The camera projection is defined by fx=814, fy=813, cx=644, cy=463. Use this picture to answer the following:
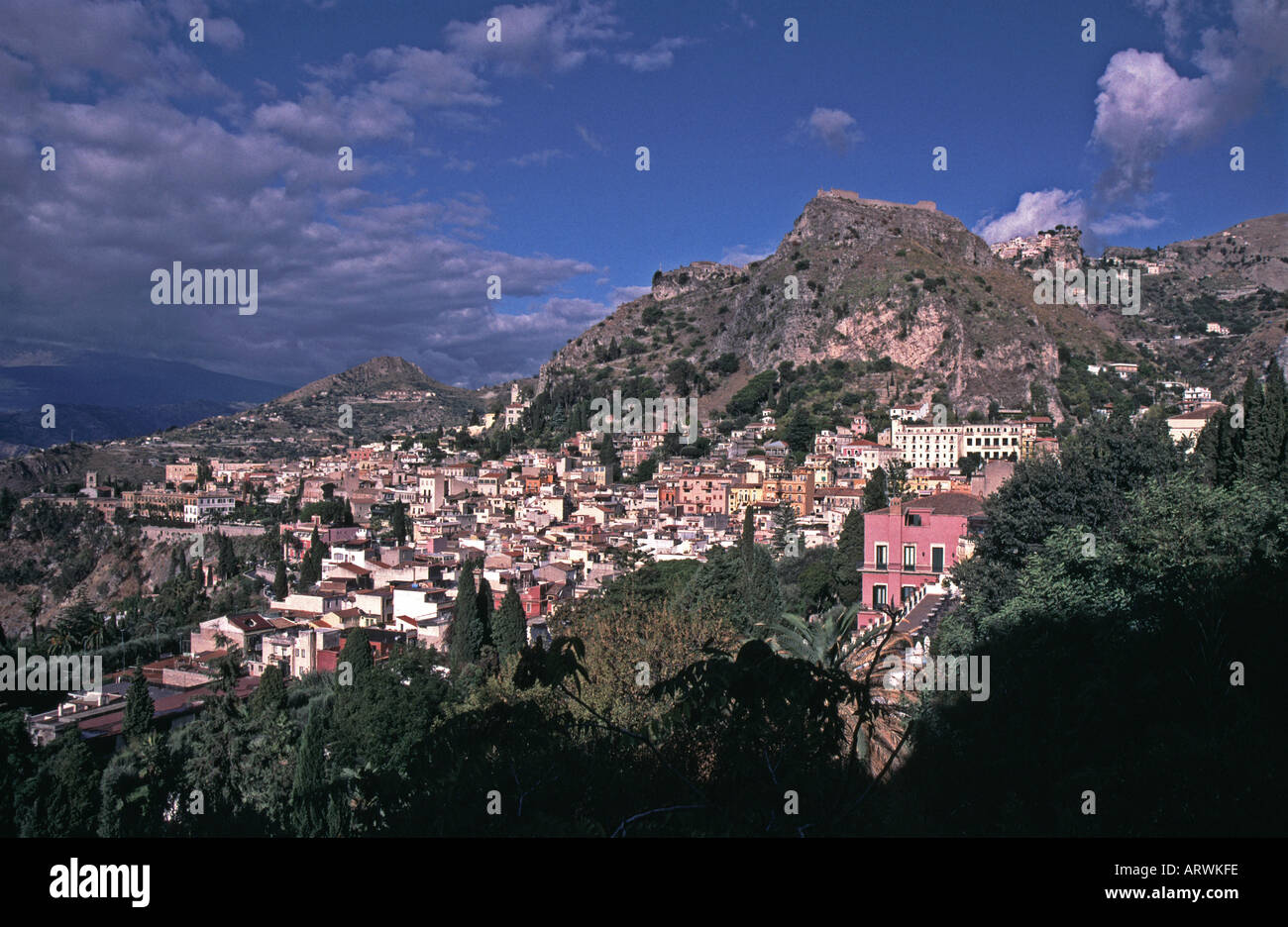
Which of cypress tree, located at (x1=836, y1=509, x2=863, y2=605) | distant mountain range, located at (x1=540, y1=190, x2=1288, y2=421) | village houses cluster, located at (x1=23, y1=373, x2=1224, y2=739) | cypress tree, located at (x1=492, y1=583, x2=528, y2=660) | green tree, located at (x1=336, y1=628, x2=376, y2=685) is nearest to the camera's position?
green tree, located at (x1=336, y1=628, x2=376, y2=685)

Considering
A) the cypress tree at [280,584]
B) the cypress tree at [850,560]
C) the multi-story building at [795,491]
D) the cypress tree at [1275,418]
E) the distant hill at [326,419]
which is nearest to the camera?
the cypress tree at [1275,418]

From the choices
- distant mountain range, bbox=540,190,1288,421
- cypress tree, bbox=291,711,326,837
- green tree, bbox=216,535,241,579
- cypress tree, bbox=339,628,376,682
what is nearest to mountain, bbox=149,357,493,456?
distant mountain range, bbox=540,190,1288,421

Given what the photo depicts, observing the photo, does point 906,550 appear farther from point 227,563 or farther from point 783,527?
point 227,563

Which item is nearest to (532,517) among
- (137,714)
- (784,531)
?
(784,531)

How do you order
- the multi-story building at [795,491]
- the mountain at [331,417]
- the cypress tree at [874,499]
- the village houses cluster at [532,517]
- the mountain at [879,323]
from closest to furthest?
the village houses cluster at [532,517] < the cypress tree at [874,499] < the multi-story building at [795,491] < the mountain at [879,323] < the mountain at [331,417]

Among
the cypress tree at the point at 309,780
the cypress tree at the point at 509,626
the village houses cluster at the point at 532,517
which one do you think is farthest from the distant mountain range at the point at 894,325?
the cypress tree at the point at 309,780

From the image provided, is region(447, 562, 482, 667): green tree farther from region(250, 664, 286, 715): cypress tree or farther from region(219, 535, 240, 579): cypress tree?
region(219, 535, 240, 579): cypress tree

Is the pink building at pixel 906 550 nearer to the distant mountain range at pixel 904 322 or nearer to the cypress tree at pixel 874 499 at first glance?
the cypress tree at pixel 874 499
